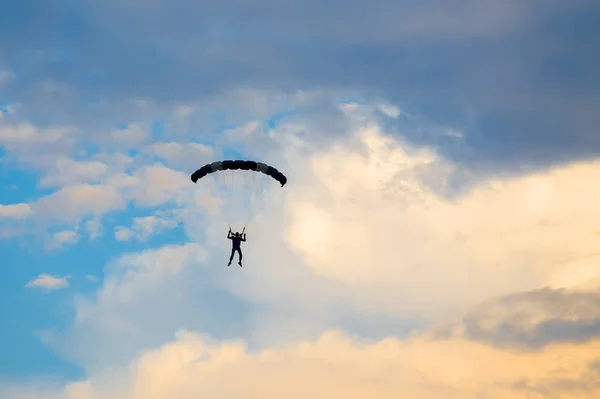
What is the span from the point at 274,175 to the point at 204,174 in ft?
23.3

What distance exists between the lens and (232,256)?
4080 inches

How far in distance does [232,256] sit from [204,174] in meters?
8.47

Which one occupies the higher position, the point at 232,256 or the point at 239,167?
the point at 239,167

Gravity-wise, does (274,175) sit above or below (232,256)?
above

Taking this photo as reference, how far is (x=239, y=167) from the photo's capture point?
10344cm

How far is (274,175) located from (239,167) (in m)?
→ 4.38

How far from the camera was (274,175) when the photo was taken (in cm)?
10619

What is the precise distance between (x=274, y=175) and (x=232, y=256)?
9.27 meters

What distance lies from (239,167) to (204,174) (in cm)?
358

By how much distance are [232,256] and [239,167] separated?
8.69 metres

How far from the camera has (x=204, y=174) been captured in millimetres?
104062

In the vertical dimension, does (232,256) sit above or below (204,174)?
below
